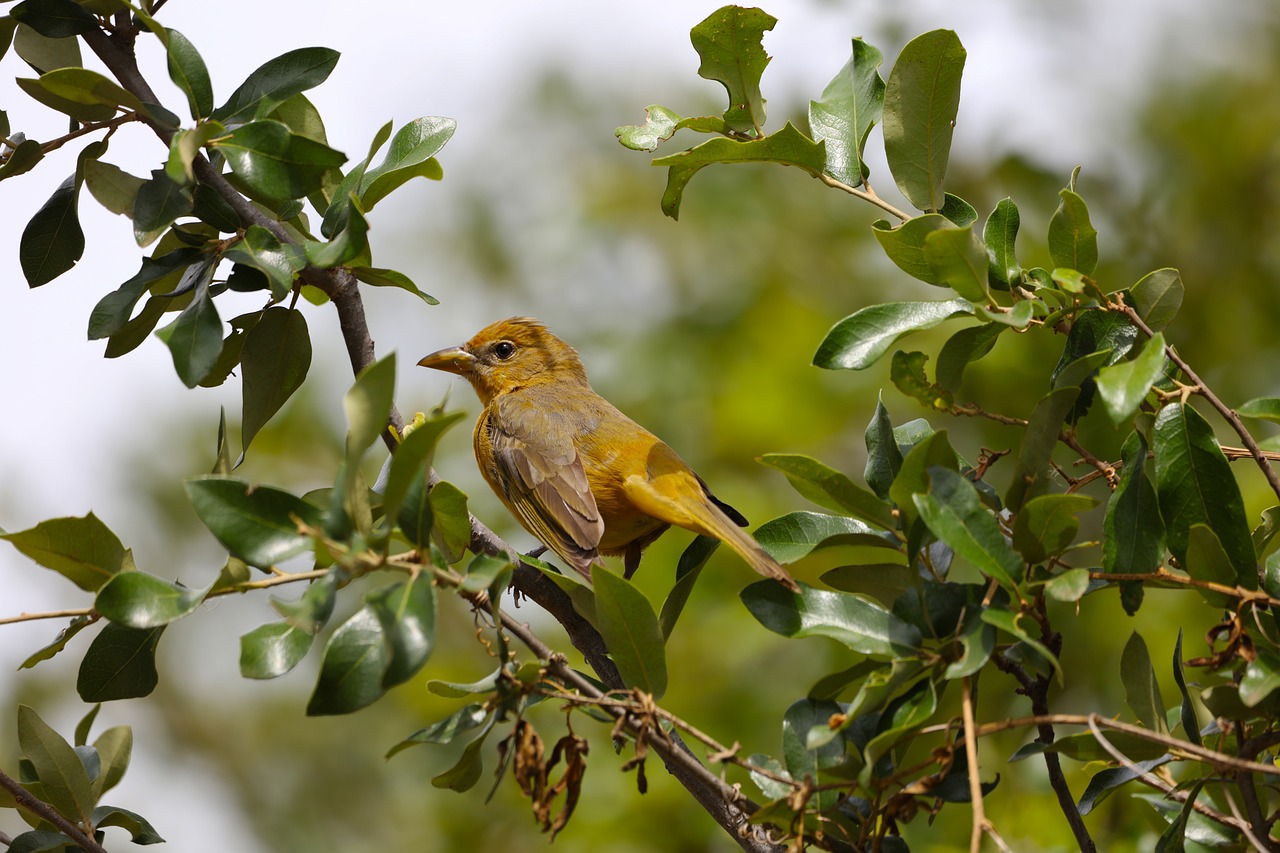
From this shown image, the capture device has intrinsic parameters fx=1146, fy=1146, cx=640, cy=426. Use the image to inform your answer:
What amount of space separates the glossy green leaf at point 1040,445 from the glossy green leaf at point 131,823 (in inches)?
67.6

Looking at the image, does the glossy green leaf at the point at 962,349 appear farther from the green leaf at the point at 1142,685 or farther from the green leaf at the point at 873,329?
the green leaf at the point at 1142,685

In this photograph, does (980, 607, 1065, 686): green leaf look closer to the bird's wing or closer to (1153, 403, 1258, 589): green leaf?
(1153, 403, 1258, 589): green leaf

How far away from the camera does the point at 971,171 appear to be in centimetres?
610

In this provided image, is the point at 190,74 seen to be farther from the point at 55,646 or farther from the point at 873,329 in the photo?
the point at 873,329

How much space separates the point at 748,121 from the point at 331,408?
4.62 metres

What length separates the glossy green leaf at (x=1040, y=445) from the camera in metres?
1.81

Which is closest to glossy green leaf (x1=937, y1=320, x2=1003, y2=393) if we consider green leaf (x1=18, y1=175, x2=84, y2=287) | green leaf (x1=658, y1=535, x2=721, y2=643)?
green leaf (x1=658, y1=535, x2=721, y2=643)

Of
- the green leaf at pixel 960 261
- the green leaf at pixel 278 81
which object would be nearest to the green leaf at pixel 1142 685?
the green leaf at pixel 960 261

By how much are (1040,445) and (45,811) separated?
1.88 meters

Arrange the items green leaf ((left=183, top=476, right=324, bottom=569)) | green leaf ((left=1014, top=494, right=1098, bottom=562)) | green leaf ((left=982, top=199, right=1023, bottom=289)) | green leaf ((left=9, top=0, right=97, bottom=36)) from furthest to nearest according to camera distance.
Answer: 1. green leaf ((left=9, top=0, right=97, bottom=36))
2. green leaf ((left=982, top=199, right=1023, bottom=289))
3. green leaf ((left=1014, top=494, right=1098, bottom=562))
4. green leaf ((left=183, top=476, right=324, bottom=569))

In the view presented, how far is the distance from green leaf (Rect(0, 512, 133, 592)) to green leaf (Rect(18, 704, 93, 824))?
0.48 meters

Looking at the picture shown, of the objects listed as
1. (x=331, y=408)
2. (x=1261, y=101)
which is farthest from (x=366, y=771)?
(x=1261, y=101)

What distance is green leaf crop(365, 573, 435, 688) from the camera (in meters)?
1.45

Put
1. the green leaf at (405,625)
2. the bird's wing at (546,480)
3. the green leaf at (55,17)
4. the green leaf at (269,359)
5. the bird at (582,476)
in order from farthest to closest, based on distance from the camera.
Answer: the bird's wing at (546,480)
the bird at (582,476)
the green leaf at (269,359)
the green leaf at (55,17)
the green leaf at (405,625)
